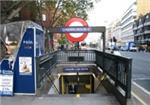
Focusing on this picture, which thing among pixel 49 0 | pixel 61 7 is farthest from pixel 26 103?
pixel 61 7

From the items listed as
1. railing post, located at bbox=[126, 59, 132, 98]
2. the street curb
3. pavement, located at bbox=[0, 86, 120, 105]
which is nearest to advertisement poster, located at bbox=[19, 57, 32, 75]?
pavement, located at bbox=[0, 86, 120, 105]

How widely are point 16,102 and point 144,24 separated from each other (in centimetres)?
14597

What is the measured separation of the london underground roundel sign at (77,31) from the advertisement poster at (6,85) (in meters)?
2.22

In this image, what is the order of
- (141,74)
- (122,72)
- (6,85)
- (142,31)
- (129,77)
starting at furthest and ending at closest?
(142,31) < (141,74) < (6,85) < (122,72) < (129,77)

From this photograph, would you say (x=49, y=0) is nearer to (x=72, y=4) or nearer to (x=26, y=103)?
(x=72, y=4)

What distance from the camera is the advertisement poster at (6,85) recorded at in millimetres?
11500

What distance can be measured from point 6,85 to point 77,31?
9.48 ft

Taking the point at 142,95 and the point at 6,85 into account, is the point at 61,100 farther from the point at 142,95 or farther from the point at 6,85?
the point at 142,95

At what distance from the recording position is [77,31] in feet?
41.7

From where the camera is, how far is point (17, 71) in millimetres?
11672

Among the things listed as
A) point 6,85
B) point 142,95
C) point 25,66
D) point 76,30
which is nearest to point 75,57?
point 142,95

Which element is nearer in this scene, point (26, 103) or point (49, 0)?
point (26, 103)

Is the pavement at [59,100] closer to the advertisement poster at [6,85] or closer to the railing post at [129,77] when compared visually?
the advertisement poster at [6,85]

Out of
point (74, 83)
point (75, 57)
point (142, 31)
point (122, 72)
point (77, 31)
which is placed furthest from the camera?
point (142, 31)
